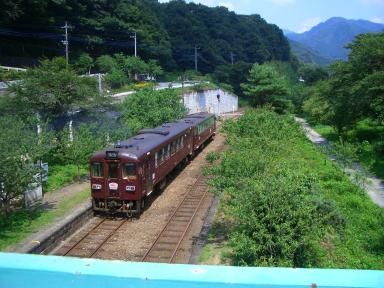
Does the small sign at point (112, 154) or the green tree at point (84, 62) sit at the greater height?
the green tree at point (84, 62)

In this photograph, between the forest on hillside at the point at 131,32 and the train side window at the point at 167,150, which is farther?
the forest on hillside at the point at 131,32

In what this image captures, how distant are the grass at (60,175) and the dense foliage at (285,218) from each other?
25.9 ft

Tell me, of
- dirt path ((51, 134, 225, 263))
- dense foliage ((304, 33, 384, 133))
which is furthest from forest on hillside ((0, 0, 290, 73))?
dirt path ((51, 134, 225, 263))

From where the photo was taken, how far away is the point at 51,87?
21.9m

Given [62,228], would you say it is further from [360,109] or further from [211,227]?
[360,109]

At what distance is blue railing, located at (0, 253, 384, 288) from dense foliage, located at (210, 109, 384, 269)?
294 inches

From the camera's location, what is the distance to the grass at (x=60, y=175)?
740 inches

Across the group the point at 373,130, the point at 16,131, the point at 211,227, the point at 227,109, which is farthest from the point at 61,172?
the point at 227,109

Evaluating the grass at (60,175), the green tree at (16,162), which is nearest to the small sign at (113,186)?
the green tree at (16,162)

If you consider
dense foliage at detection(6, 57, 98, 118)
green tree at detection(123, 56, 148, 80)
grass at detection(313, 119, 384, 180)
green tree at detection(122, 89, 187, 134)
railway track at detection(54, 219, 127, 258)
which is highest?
green tree at detection(123, 56, 148, 80)

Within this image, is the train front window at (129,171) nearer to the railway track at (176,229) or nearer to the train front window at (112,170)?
the train front window at (112,170)

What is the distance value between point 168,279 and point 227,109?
62832 millimetres

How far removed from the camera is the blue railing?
1761mm

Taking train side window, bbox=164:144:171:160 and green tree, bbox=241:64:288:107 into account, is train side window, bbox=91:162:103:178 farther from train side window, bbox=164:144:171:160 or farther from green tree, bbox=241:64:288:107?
green tree, bbox=241:64:288:107
